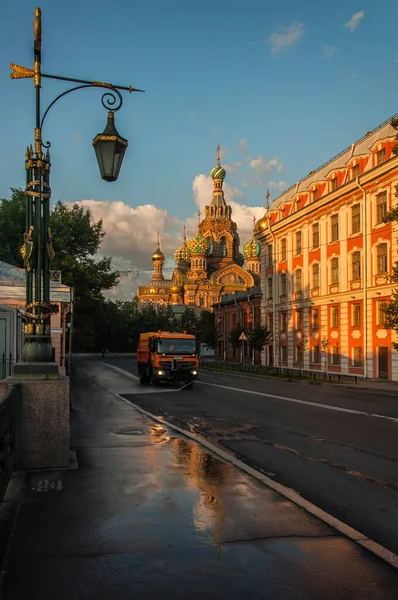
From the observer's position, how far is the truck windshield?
2655 centimetres

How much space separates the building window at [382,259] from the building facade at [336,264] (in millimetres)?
59

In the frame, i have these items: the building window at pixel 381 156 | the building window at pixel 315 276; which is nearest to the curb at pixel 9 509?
the building window at pixel 381 156

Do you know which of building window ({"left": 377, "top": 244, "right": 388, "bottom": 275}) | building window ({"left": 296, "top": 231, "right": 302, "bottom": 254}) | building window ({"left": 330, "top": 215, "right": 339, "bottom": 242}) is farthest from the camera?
building window ({"left": 296, "top": 231, "right": 302, "bottom": 254})

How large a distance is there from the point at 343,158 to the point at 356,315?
1131 cm

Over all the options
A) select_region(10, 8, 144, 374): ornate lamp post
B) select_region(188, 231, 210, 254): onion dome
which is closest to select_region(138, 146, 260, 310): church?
select_region(188, 231, 210, 254): onion dome

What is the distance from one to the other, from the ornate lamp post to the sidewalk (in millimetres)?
1895

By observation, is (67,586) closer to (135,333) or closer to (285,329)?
(285,329)

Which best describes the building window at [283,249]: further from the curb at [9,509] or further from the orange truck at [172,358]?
the curb at [9,509]

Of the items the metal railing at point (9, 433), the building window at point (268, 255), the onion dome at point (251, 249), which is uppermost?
the onion dome at point (251, 249)

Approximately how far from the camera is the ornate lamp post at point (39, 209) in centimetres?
798

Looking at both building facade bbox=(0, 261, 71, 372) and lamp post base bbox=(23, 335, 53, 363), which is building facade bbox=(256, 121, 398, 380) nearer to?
building facade bbox=(0, 261, 71, 372)

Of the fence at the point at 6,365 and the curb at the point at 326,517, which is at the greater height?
the fence at the point at 6,365

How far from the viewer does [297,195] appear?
45.8 meters

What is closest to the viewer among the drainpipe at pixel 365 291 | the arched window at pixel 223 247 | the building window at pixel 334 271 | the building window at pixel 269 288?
the drainpipe at pixel 365 291
